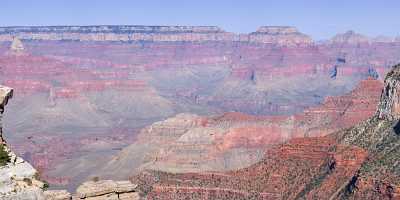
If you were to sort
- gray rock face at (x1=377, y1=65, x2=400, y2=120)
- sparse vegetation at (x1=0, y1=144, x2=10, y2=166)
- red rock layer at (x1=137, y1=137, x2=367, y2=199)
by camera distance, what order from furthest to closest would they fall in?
gray rock face at (x1=377, y1=65, x2=400, y2=120), red rock layer at (x1=137, y1=137, x2=367, y2=199), sparse vegetation at (x1=0, y1=144, x2=10, y2=166)

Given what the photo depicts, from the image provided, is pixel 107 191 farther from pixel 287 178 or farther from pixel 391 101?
pixel 391 101

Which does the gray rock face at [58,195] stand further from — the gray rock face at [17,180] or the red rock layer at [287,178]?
the red rock layer at [287,178]

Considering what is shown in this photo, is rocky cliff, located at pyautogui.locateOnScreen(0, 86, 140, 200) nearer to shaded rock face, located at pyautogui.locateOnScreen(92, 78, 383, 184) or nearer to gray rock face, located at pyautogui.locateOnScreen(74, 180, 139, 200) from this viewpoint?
gray rock face, located at pyautogui.locateOnScreen(74, 180, 139, 200)

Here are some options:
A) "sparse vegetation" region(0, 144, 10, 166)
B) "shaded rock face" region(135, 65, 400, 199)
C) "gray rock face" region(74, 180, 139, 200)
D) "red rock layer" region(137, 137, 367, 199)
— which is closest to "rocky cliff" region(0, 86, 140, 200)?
"sparse vegetation" region(0, 144, 10, 166)

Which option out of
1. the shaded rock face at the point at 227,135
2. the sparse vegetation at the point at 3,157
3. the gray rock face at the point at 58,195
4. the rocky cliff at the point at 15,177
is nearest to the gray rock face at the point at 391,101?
the shaded rock face at the point at 227,135

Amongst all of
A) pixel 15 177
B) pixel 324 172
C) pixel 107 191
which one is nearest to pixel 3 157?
pixel 15 177

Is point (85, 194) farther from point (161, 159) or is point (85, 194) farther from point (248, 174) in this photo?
point (161, 159)

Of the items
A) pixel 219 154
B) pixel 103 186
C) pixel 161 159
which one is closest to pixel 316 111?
pixel 219 154

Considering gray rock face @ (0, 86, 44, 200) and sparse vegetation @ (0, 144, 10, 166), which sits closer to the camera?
gray rock face @ (0, 86, 44, 200)

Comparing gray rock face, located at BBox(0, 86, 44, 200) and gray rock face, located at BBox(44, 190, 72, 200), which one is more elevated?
gray rock face, located at BBox(0, 86, 44, 200)
